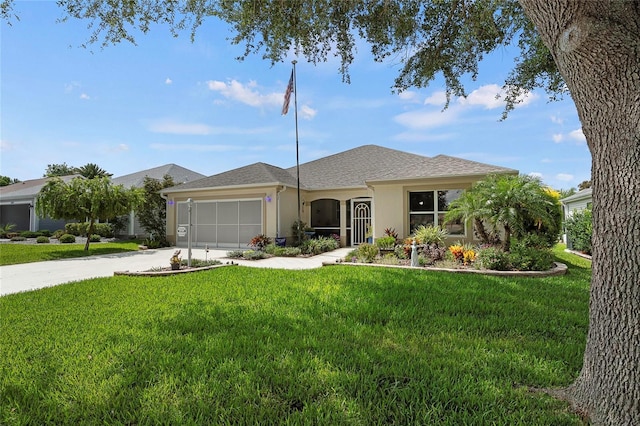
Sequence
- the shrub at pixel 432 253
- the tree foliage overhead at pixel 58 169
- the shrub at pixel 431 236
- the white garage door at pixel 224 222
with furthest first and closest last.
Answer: the tree foliage overhead at pixel 58 169
the white garage door at pixel 224 222
the shrub at pixel 431 236
the shrub at pixel 432 253

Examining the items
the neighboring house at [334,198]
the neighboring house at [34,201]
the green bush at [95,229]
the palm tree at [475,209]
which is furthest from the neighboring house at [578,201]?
the green bush at [95,229]

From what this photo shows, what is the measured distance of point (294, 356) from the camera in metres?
3.44

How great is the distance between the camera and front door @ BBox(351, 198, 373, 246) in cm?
1672

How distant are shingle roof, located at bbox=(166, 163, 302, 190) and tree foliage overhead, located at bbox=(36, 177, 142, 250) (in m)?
3.65

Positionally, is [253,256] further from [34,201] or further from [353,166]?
[34,201]

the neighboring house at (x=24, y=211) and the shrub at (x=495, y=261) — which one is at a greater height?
the neighboring house at (x=24, y=211)

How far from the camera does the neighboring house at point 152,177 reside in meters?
24.7

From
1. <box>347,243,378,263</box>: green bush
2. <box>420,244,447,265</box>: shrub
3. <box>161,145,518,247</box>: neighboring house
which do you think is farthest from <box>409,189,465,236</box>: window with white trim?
<box>347,243,378,263</box>: green bush

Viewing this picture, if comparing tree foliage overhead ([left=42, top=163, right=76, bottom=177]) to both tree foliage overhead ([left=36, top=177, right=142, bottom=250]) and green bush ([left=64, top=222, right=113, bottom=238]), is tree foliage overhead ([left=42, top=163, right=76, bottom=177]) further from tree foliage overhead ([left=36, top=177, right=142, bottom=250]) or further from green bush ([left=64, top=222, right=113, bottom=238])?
tree foliage overhead ([left=36, top=177, right=142, bottom=250])

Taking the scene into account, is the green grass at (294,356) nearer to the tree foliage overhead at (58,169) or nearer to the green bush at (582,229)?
the green bush at (582,229)

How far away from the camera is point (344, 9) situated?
285 inches

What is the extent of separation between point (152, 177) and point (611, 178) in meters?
29.8

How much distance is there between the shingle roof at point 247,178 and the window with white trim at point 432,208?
649 cm

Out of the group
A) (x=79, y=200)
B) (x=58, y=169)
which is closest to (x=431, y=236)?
(x=79, y=200)
